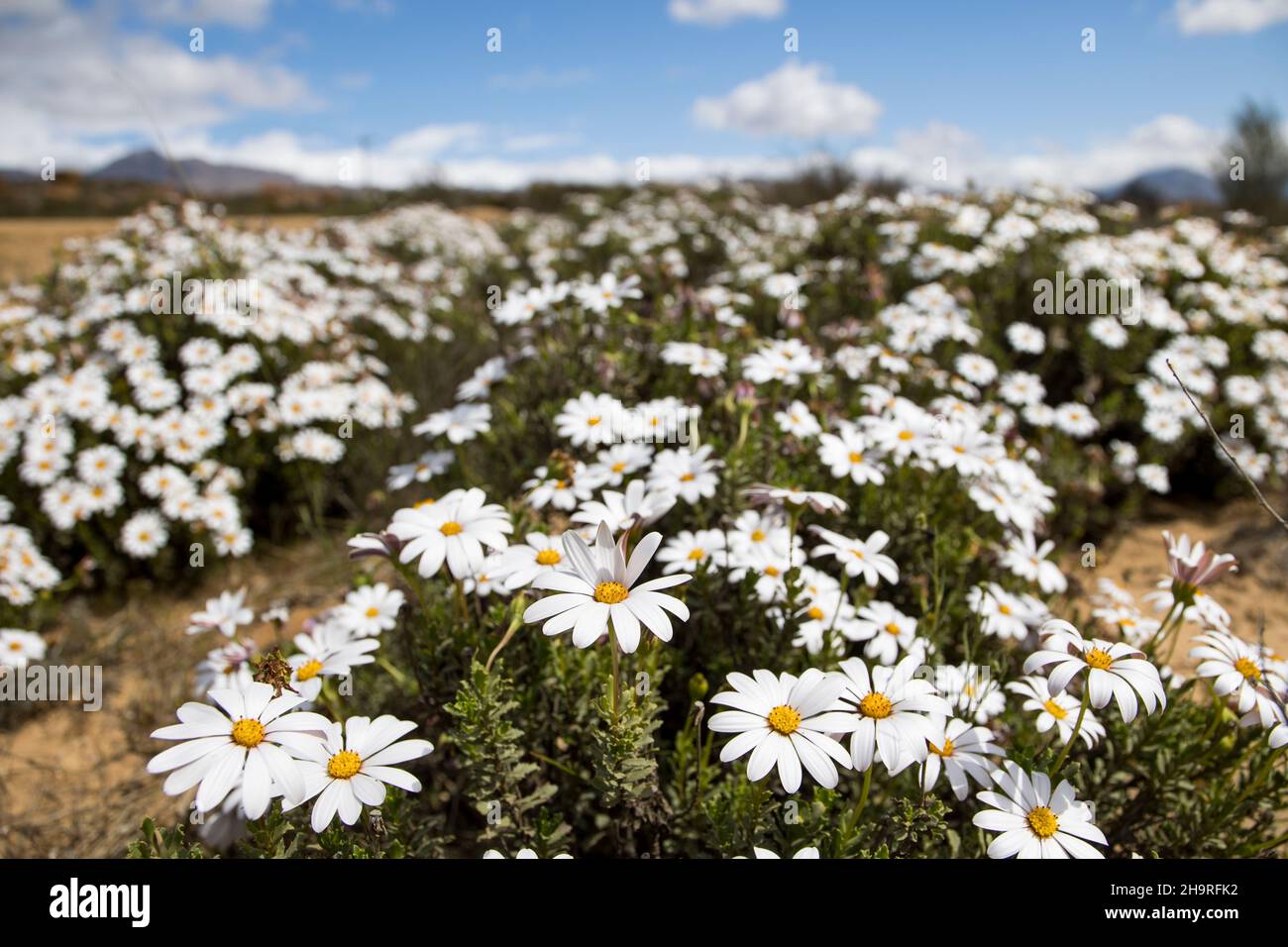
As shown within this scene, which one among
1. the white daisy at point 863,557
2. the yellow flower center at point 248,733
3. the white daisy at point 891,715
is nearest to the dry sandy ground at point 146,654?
the white daisy at point 863,557

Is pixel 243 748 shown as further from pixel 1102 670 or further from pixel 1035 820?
Result: pixel 1102 670

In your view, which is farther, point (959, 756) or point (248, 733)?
point (959, 756)

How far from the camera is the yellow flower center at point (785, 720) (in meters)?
1.47

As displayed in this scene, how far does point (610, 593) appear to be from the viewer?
5.02 ft

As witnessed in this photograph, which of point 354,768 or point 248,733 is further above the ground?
point 248,733

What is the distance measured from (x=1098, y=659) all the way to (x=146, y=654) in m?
4.25

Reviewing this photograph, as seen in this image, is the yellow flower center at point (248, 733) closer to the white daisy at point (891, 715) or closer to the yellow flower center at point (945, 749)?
the white daisy at point (891, 715)

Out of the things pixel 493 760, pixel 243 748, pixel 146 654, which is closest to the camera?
pixel 243 748

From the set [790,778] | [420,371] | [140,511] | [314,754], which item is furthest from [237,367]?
[790,778]

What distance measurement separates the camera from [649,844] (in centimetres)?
204

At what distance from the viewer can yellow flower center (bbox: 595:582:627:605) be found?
4.99 feet

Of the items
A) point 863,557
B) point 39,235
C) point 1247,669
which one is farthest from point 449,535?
point 39,235

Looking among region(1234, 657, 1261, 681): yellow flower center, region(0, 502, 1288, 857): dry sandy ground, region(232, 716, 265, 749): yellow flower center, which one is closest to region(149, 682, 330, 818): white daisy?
region(232, 716, 265, 749): yellow flower center

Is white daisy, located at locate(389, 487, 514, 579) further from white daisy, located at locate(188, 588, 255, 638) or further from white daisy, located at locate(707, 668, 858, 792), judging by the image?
white daisy, located at locate(188, 588, 255, 638)
